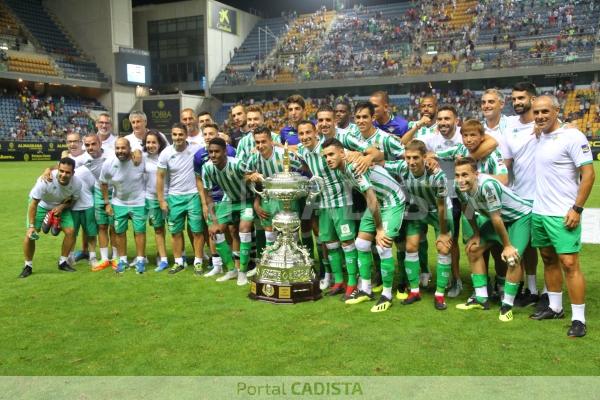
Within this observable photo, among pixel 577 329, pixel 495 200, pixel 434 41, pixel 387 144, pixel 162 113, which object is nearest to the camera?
pixel 577 329

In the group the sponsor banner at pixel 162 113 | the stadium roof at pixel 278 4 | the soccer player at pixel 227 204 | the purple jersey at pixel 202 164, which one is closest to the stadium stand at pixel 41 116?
the sponsor banner at pixel 162 113

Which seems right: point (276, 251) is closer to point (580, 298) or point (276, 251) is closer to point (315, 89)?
point (580, 298)

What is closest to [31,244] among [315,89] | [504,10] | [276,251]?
[276,251]

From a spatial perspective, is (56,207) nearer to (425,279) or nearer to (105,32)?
(425,279)

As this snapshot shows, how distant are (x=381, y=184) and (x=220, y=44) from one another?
41.7 m

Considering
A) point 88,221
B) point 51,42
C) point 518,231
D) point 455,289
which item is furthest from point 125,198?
point 51,42

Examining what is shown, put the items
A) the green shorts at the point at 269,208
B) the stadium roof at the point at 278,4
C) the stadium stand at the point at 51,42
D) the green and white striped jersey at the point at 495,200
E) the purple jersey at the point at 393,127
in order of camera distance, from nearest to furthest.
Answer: the green and white striped jersey at the point at 495,200 → the green shorts at the point at 269,208 → the purple jersey at the point at 393,127 → the stadium stand at the point at 51,42 → the stadium roof at the point at 278,4

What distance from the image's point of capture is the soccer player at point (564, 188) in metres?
4.43

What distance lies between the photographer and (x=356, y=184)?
5277mm

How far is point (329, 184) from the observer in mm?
5695

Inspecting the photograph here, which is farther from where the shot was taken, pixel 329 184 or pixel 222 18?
pixel 222 18

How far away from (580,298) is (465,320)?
3.18ft

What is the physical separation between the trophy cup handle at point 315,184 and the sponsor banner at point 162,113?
1219 inches

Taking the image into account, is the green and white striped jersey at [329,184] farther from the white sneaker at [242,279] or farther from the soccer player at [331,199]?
the white sneaker at [242,279]
